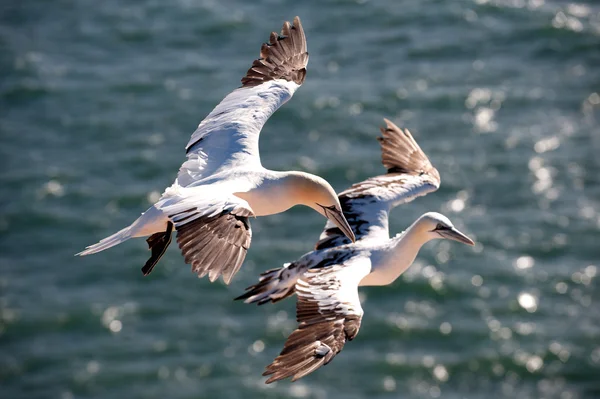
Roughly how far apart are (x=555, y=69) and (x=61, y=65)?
473 inches

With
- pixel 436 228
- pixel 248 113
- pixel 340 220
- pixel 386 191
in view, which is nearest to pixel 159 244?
pixel 340 220

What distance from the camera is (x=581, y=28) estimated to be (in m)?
31.3

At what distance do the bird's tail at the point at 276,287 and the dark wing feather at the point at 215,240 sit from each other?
8.20ft

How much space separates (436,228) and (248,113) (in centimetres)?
247

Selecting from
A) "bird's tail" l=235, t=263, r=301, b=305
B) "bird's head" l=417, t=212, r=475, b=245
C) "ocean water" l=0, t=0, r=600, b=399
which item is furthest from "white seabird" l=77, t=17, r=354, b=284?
"ocean water" l=0, t=0, r=600, b=399

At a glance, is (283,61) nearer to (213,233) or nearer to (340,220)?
(340,220)

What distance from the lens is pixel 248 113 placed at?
13.9m

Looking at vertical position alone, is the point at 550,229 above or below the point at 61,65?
below

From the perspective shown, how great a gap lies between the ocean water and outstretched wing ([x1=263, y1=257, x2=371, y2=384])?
37.6ft

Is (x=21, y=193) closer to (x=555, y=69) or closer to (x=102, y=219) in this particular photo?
(x=102, y=219)

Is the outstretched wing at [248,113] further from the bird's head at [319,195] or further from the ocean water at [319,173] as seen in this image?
the ocean water at [319,173]

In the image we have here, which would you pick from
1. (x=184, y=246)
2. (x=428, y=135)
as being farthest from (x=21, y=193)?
(x=184, y=246)

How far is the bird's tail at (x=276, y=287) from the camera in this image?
13.3 m

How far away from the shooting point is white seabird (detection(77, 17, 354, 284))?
10.6m
